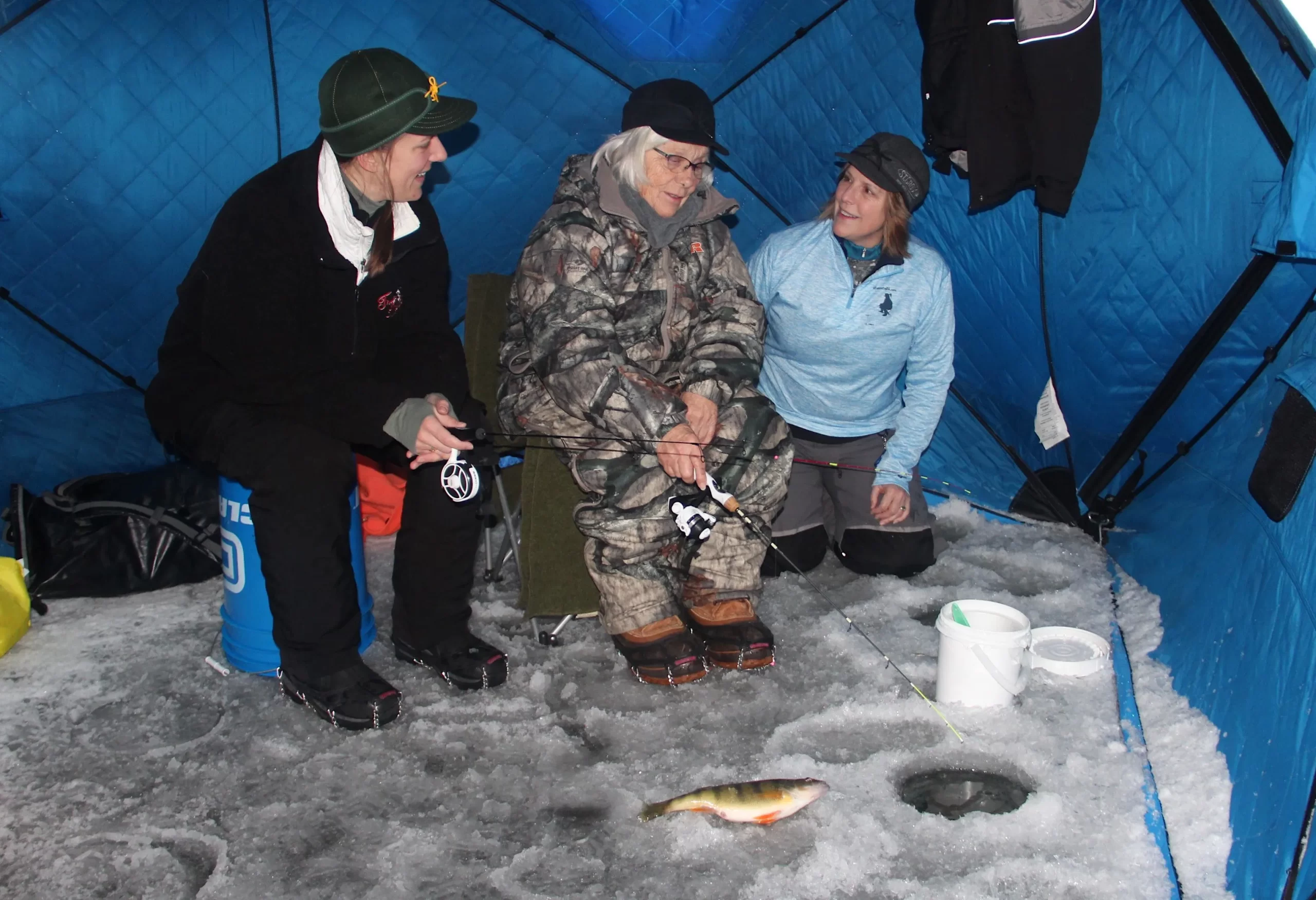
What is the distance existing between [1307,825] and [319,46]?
298cm

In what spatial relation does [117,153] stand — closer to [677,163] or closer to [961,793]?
[677,163]

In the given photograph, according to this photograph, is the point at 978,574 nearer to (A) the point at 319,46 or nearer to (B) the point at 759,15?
(B) the point at 759,15

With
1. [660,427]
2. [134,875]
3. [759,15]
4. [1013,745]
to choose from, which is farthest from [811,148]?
[134,875]

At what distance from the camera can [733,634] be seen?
8.80ft

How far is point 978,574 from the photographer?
3186 millimetres

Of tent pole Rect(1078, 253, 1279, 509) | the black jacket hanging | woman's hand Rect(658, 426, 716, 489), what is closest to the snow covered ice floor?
woman's hand Rect(658, 426, 716, 489)

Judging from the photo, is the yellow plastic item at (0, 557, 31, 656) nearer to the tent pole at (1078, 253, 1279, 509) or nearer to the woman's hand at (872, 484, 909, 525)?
the woman's hand at (872, 484, 909, 525)

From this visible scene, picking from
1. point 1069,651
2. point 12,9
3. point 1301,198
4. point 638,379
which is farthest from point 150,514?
point 1301,198

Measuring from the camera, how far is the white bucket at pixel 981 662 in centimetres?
242

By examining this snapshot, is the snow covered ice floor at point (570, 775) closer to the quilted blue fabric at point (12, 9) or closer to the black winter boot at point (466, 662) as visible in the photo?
the black winter boot at point (466, 662)

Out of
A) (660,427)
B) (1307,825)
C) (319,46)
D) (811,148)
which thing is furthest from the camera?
(811,148)

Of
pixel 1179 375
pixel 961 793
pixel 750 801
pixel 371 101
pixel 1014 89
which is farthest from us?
pixel 1179 375

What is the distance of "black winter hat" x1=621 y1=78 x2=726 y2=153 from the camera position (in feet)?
8.55

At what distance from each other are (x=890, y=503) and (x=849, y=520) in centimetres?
17
